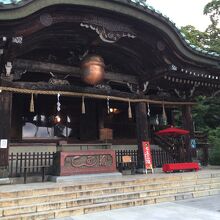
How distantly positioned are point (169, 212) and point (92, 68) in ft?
19.4

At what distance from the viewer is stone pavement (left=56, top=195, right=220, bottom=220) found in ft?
21.1

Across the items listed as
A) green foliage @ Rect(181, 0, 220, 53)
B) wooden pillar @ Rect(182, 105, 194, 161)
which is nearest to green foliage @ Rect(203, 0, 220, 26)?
green foliage @ Rect(181, 0, 220, 53)

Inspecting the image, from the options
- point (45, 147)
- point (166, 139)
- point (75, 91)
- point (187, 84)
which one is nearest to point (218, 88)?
point (187, 84)

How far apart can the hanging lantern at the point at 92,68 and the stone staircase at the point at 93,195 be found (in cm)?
408

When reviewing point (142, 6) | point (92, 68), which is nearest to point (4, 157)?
point (92, 68)

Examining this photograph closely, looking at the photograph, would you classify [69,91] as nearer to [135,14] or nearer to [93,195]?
[135,14]

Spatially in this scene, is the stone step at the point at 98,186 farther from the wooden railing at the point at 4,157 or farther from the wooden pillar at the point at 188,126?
the wooden pillar at the point at 188,126

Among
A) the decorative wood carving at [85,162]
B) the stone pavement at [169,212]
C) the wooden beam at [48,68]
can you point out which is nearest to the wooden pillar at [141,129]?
the wooden beam at [48,68]

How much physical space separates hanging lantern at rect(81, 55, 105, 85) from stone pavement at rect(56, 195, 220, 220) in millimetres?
5156

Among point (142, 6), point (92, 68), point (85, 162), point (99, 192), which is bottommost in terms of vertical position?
point (99, 192)

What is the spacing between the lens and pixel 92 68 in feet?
34.9

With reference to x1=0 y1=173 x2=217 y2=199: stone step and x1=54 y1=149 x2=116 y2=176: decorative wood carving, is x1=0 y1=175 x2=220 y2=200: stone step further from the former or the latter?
x1=54 y1=149 x2=116 y2=176: decorative wood carving

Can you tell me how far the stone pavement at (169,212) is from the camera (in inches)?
253

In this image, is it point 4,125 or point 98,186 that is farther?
point 4,125
